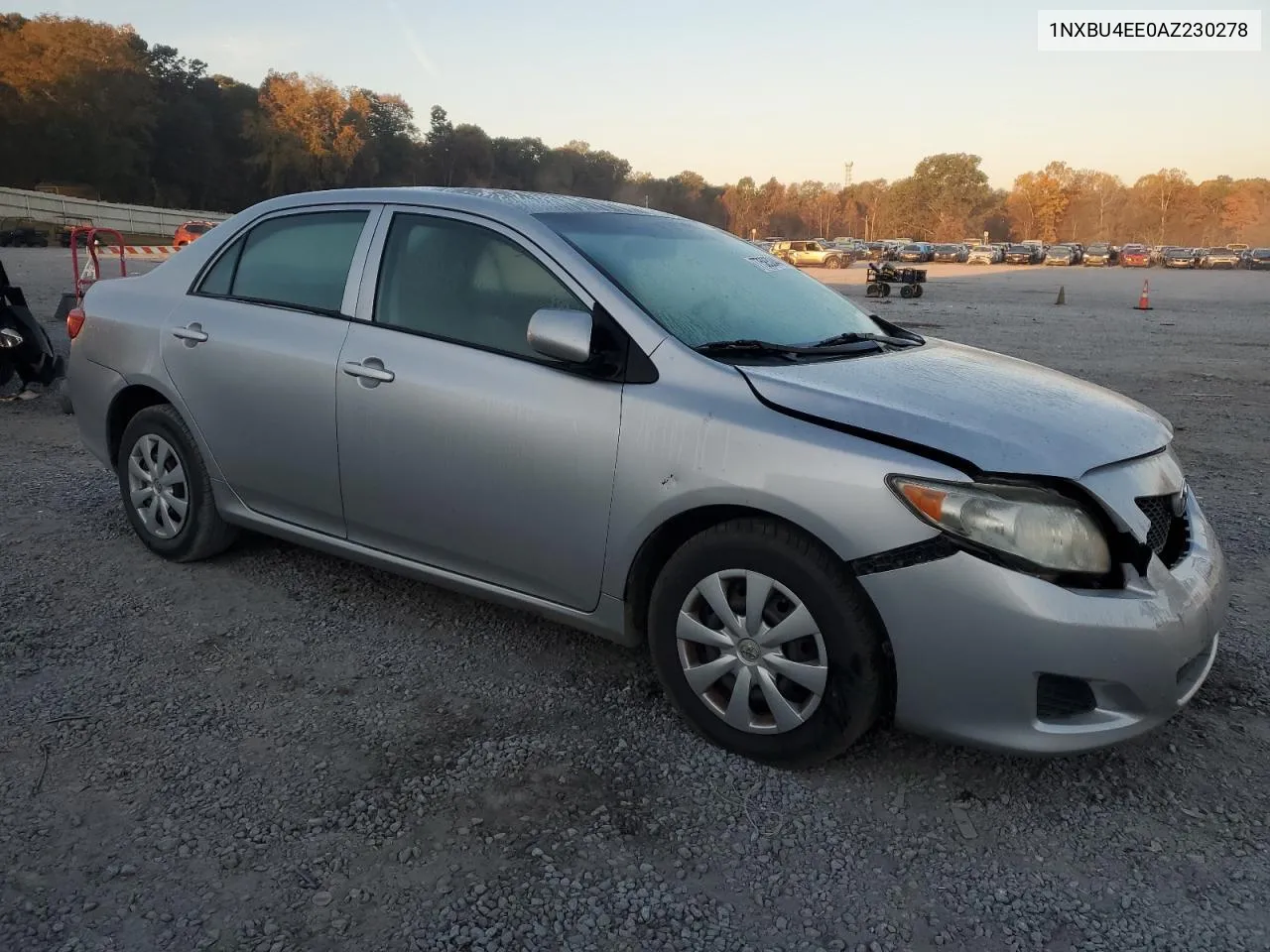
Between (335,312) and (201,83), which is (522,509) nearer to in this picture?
(335,312)

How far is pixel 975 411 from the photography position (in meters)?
2.82

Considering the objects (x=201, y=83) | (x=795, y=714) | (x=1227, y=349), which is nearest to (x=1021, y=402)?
(x=795, y=714)

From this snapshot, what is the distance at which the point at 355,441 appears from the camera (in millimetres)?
3564

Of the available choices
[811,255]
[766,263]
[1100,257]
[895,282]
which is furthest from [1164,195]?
[766,263]

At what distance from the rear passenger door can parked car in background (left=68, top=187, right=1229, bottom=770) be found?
0.01 metres

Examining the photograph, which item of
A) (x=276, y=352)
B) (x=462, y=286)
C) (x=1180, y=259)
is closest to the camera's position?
(x=462, y=286)

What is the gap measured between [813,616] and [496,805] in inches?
41.0

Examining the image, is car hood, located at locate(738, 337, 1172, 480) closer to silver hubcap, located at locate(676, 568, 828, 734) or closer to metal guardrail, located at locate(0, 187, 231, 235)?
silver hubcap, located at locate(676, 568, 828, 734)

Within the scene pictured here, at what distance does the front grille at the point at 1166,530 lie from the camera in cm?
277

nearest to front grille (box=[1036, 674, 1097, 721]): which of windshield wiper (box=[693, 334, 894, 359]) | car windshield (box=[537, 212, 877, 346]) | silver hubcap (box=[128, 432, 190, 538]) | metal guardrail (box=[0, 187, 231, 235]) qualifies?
windshield wiper (box=[693, 334, 894, 359])

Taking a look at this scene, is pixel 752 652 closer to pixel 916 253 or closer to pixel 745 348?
pixel 745 348

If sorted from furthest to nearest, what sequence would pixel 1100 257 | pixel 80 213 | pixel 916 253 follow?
1. pixel 916 253
2. pixel 1100 257
3. pixel 80 213

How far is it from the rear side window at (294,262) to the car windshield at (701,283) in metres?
0.91

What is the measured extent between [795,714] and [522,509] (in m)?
1.10
